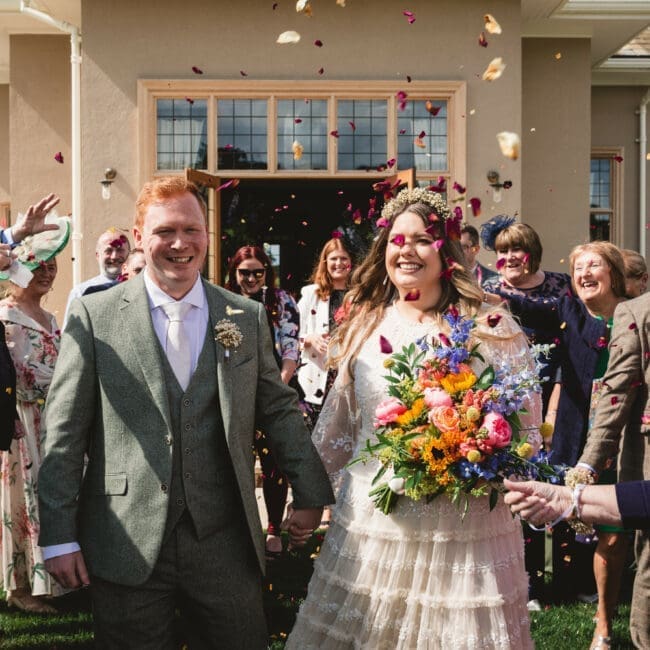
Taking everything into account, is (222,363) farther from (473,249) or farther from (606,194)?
(606,194)

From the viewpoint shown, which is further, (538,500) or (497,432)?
(497,432)

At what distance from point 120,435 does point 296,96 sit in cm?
812

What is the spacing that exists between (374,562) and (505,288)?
2770 mm

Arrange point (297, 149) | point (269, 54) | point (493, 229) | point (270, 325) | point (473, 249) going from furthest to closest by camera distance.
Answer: point (269, 54)
point (297, 149)
point (473, 249)
point (270, 325)
point (493, 229)

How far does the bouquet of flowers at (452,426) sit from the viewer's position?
303cm

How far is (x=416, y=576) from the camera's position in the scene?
3.15m

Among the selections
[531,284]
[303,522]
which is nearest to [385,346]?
[303,522]

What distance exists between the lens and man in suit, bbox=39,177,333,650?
2.96 m

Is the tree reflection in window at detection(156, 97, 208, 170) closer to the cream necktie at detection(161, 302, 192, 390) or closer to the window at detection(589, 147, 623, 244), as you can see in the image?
the window at detection(589, 147, 623, 244)

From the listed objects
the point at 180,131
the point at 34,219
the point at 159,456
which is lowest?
the point at 159,456

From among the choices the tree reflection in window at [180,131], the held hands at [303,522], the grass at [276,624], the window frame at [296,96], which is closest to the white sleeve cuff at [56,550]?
the held hands at [303,522]

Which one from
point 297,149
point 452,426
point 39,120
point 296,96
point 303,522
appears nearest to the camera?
point 452,426

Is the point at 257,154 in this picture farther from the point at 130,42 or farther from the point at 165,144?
the point at 130,42

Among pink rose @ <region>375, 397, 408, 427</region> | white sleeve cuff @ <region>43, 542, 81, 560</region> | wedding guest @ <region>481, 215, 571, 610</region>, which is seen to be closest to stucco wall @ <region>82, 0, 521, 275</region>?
wedding guest @ <region>481, 215, 571, 610</region>
